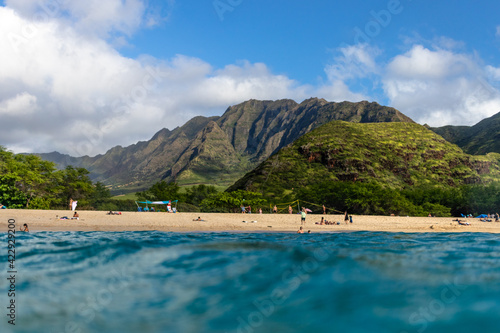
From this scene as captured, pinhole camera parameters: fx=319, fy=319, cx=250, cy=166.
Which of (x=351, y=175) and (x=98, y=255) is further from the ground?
(x=351, y=175)

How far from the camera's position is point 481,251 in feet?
61.7

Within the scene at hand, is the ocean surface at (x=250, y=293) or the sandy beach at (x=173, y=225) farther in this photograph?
A: the sandy beach at (x=173, y=225)

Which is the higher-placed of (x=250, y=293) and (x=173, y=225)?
(x=250, y=293)

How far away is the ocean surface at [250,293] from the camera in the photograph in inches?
360

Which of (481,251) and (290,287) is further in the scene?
(481,251)

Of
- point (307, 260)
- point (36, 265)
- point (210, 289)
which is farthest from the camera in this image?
point (307, 260)

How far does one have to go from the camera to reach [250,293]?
11.2m

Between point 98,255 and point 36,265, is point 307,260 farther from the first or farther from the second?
point 36,265

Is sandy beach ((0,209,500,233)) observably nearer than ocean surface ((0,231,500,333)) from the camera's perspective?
No

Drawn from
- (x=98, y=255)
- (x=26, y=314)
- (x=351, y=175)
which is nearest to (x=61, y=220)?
(x=98, y=255)

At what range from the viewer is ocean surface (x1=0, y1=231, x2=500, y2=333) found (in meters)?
9.15

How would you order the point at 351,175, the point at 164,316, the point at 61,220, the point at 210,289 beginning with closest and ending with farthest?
the point at 164,316 → the point at 210,289 → the point at 61,220 → the point at 351,175

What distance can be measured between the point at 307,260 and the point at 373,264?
2927 mm

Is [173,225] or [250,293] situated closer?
[250,293]
